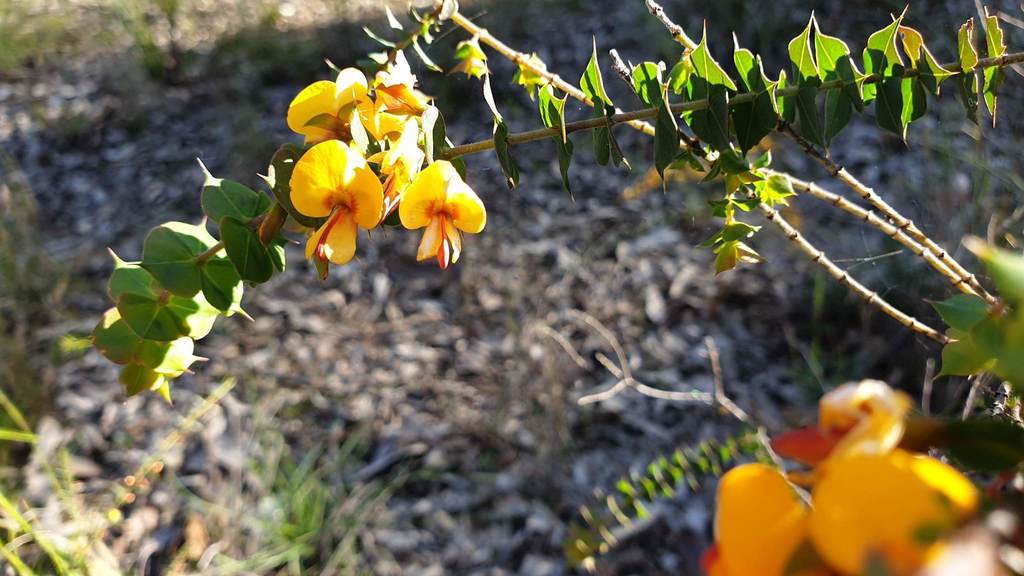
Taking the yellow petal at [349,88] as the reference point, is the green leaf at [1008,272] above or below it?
above

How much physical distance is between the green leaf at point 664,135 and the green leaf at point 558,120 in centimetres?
5

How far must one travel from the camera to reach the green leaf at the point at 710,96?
1.44 feet

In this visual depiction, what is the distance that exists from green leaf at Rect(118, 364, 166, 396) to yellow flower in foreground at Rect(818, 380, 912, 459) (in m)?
0.45

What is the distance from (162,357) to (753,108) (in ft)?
1.36

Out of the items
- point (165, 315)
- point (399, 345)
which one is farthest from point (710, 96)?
point (399, 345)

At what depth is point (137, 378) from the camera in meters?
0.52

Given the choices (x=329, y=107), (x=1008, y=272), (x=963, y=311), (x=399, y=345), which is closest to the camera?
(x=1008, y=272)

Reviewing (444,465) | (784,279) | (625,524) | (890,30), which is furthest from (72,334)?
(890,30)

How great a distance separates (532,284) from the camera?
192 centimetres

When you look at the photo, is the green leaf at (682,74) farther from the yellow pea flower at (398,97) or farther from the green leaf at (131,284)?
the green leaf at (131,284)

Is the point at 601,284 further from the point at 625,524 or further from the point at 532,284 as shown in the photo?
the point at 625,524

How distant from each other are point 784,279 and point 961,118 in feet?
2.37

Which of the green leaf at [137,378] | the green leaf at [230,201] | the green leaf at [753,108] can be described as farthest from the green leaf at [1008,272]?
the green leaf at [137,378]

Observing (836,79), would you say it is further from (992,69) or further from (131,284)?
(131,284)
